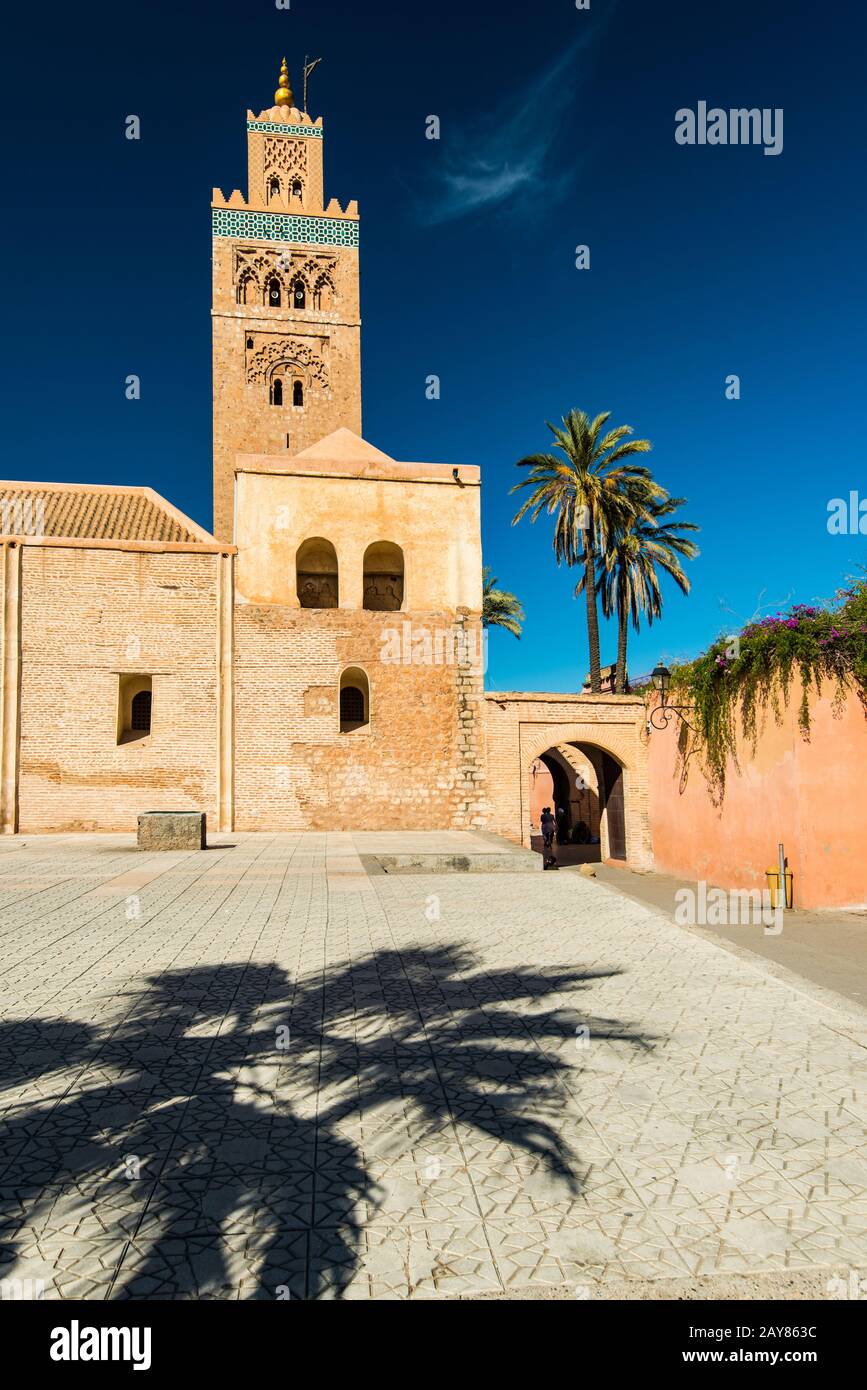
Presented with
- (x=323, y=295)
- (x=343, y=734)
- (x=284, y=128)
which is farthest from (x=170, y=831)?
(x=284, y=128)

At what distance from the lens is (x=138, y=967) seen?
232 inches

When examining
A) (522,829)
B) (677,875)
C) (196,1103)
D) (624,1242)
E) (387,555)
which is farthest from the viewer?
(387,555)

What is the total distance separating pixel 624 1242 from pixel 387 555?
20.1 m

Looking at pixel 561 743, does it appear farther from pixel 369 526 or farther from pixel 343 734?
pixel 369 526

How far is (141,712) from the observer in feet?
63.0

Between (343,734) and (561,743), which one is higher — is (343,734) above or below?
above

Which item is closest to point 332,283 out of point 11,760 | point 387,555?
point 387,555

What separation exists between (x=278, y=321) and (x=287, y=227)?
4.12 metres

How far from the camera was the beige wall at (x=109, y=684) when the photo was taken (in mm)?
17797

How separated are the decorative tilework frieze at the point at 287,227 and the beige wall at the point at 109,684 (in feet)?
61.5

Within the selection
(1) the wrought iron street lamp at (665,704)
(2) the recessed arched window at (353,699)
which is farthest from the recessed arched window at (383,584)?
(1) the wrought iron street lamp at (665,704)

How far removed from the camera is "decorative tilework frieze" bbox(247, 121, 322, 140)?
32188 mm

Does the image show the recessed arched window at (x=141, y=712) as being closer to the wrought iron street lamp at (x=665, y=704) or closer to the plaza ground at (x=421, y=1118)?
the wrought iron street lamp at (x=665, y=704)
